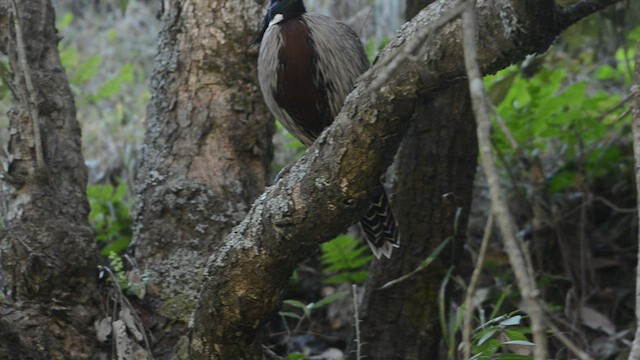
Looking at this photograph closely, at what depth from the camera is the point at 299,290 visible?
15.8 feet

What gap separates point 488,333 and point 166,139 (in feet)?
4.72

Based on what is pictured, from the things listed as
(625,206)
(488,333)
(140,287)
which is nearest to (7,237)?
(140,287)

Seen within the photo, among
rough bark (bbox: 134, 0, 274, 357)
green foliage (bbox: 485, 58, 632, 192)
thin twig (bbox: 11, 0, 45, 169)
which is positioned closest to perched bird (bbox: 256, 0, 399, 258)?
rough bark (bbox: 134, 0, 274, 357)

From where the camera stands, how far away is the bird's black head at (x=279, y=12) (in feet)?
11.1

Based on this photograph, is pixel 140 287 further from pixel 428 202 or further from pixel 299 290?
pixel 299 290

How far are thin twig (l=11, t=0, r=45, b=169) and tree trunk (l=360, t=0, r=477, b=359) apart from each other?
138cm

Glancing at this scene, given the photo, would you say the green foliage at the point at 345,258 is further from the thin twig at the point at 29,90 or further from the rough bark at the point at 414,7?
the thin twig at the point at 29,90

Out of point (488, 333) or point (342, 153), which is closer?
point (342, 153)

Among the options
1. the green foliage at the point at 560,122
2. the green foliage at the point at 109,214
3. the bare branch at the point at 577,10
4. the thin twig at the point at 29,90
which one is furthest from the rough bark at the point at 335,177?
the green foliage at the point at 109,214

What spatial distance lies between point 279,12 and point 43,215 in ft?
3.62

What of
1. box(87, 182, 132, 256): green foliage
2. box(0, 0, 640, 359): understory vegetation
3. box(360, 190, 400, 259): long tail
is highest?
box(87, 182, 132, 256): green foliage

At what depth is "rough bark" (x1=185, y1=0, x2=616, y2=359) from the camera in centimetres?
219

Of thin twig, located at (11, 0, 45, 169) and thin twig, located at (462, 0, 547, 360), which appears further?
thin twig, located at (11, 0, 45, 169)

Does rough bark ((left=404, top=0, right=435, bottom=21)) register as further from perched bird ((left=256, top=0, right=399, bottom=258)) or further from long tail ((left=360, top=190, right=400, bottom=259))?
long tail ((left=360, top=190, right=400, bottom=259))
